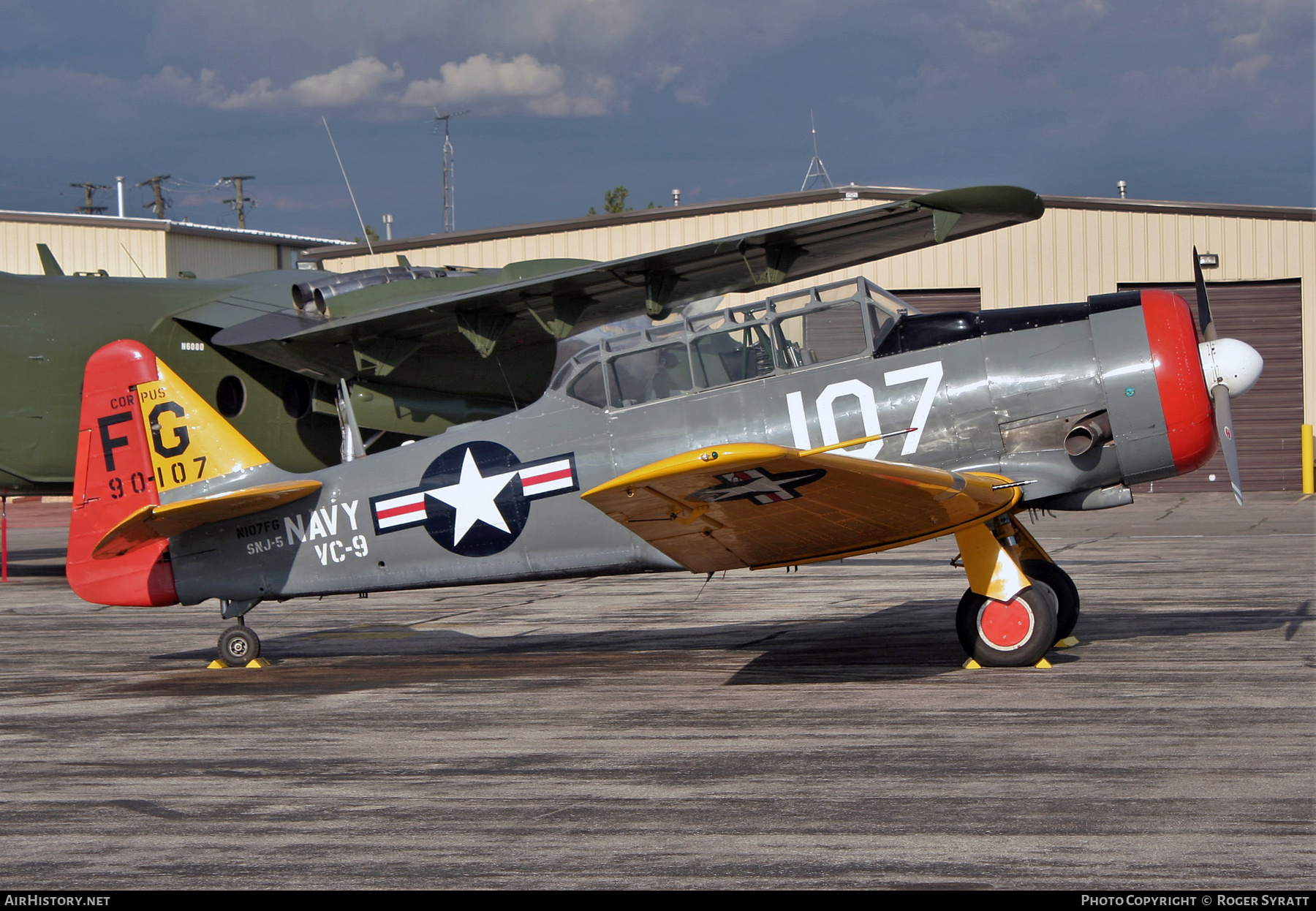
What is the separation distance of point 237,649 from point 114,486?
1529 millimetres

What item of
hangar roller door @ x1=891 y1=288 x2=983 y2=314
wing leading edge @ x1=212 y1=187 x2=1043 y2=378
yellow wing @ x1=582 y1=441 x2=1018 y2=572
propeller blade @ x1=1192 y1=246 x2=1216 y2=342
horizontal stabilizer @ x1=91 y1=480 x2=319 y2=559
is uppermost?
wing leading edge @ x1=212 y1=187 x2=1043 y2=378

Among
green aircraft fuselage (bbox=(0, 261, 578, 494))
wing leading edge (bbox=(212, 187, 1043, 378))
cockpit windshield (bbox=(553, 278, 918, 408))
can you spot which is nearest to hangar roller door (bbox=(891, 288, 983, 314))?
wing leading edge (bbox=(212, 187, 1043, 378))

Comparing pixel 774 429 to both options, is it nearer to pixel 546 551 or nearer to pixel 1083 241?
pixel 546 551

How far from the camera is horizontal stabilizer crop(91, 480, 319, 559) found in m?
8.38

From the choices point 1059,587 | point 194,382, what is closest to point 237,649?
point 194,382

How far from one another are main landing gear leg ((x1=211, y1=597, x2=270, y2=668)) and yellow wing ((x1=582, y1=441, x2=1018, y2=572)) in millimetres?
3531

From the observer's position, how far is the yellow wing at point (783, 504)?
614cm

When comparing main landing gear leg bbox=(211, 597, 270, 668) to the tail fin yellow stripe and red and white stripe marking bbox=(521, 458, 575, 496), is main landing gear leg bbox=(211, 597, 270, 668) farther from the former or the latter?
red and white stripe marking bbox=(521, 458, 575, 496)

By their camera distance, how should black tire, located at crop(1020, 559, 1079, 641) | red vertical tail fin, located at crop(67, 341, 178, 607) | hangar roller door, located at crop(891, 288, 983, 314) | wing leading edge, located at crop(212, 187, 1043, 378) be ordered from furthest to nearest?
1. hangar roller door, located at crop(891, 288, 983, 314)
2. wing leading edge, located at crop(212, 187, 1043, 378)
3. red vertical tail fin, located at crop(67, 341, 178, 607)
4. black tire, located at crop(1020, 559, 1079, 641)

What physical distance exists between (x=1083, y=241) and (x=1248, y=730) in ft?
71.7

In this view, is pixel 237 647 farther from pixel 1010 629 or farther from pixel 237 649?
pixel 1010 629

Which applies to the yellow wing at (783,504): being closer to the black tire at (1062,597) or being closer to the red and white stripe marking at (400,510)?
the black tire at (1062,597)

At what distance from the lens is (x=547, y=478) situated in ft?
27.1

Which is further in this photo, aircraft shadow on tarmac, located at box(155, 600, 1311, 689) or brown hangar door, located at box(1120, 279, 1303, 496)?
brown hangar door, located at box(1120, 279, 1303, 496)
